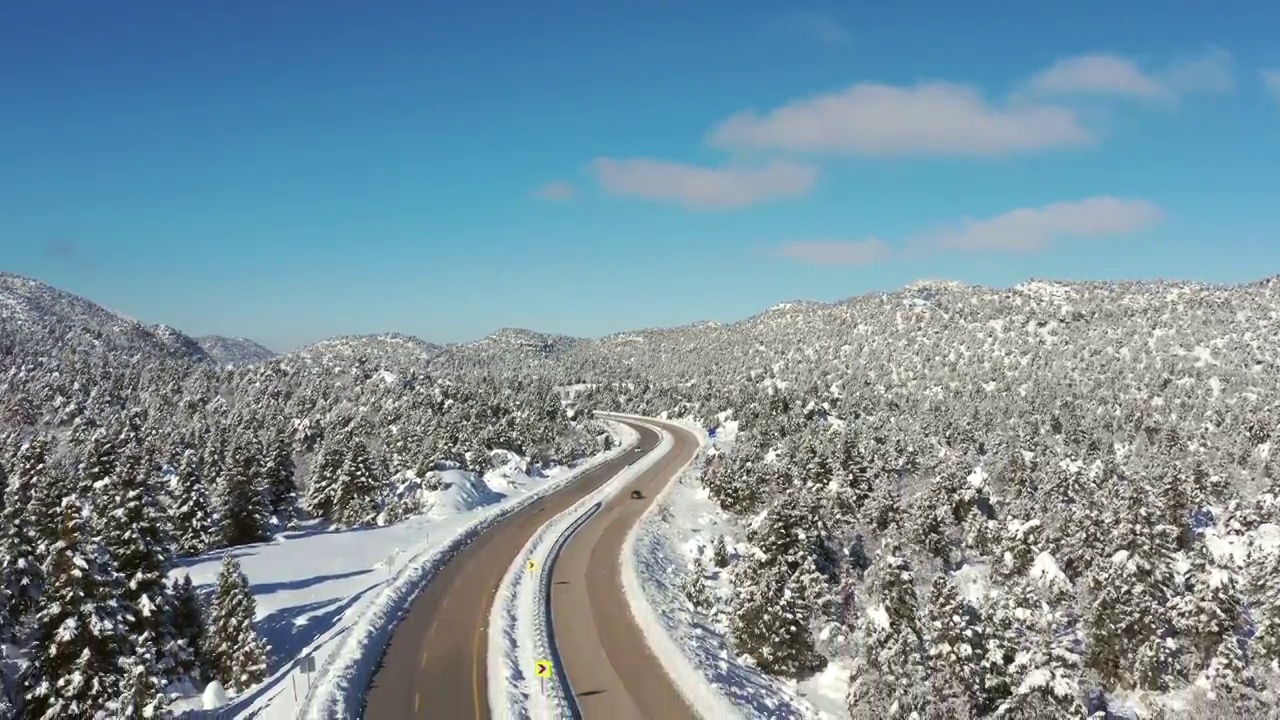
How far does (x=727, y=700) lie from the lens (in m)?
27.6

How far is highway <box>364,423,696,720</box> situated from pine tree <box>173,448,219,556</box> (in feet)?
78.5

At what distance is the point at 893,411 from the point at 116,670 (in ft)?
497

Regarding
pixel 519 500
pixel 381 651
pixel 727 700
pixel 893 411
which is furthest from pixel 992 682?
pixel 893 411

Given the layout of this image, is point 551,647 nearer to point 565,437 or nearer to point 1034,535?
point 1034,535

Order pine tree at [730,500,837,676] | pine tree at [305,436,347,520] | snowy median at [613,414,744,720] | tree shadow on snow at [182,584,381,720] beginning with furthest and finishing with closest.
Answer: pine tree at [305,436,347,520], pine tree at [730,500,837,676], snowy median at [613,414,744,720], tree shadow on snow at [182,584,381,720]

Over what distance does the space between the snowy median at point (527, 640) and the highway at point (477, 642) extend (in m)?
0.54

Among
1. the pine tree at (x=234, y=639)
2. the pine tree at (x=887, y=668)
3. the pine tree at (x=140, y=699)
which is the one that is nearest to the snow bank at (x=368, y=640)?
the pine tree at (x=234, y=639)

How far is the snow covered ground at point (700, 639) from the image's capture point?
29.8m

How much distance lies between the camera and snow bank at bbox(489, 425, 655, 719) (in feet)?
87.3

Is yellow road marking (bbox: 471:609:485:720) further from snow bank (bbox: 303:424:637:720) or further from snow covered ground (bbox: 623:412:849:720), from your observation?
snow covered ground (bbox: 623:412:849:720)

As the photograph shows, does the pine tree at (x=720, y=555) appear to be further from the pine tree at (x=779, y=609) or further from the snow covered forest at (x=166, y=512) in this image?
the snow covered forest at (x=166, y=512)

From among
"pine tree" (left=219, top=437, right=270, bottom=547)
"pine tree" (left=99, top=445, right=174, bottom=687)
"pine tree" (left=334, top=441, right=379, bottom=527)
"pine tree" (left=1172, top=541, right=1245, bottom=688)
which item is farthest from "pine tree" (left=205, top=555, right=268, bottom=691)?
"pine tree" (left=1172, top=541, right=1245, bottom=688)

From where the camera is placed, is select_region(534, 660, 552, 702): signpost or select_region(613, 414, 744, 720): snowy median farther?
select_region(613, 414, 744, 720): snowy median

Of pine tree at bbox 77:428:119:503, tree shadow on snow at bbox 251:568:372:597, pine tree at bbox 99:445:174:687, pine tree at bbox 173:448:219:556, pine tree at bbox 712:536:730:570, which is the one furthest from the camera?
pine tree at bbox 77:428:119:503
